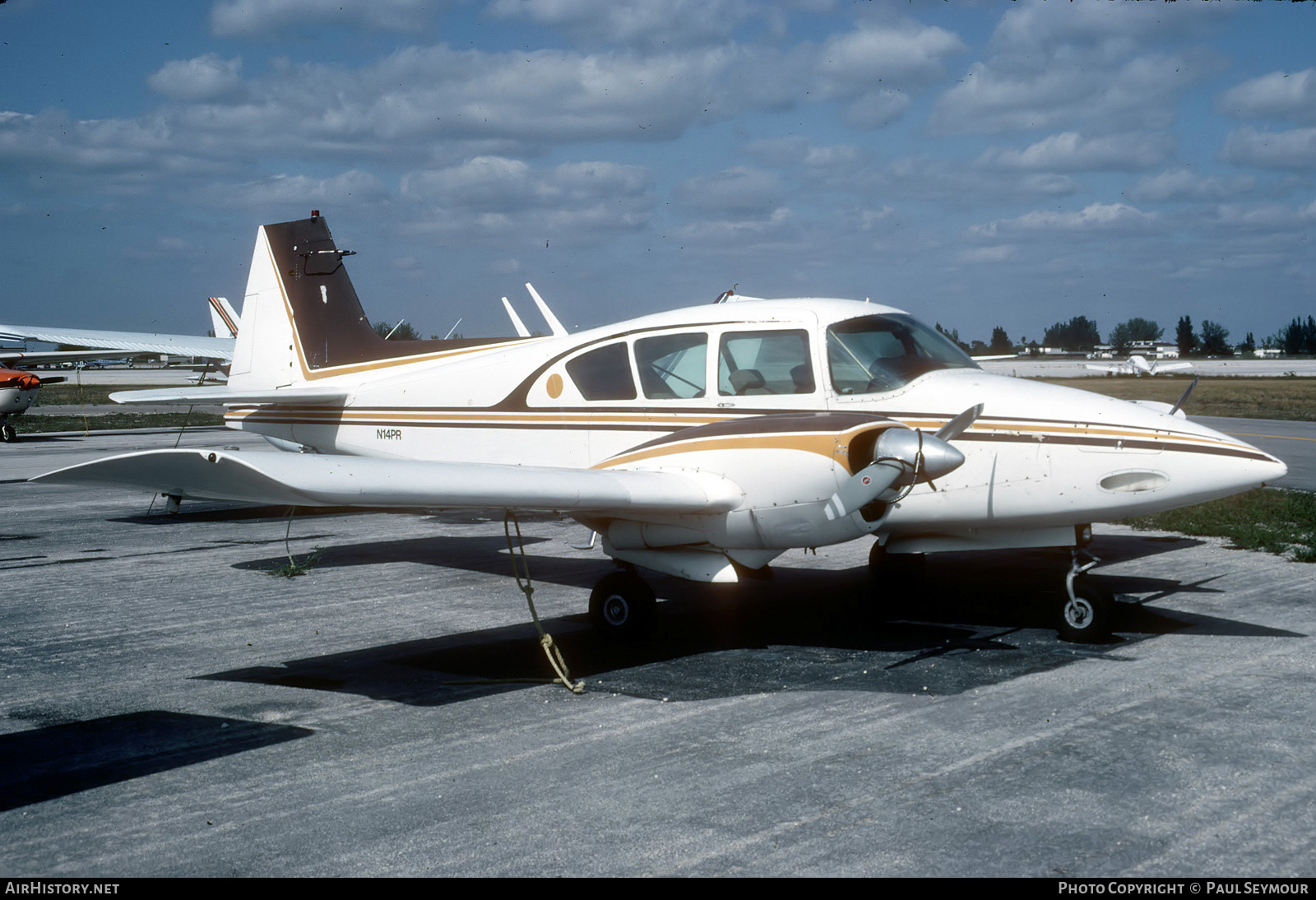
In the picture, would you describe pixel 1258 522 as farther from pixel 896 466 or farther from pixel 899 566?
pixel 896 466

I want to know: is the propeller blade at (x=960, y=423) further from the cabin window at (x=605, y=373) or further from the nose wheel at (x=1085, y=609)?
the cabin window at (x=605, y=373)

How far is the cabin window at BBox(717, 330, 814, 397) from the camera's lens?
7.92 m

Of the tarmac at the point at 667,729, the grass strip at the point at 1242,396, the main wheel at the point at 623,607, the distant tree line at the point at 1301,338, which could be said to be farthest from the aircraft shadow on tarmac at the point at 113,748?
the distant tree line at the point at 1301,338

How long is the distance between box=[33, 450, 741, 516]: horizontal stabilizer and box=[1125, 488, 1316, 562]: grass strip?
22.6 feet

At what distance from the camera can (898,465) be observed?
261 inches

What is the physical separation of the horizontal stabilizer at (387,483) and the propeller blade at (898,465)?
2.70 feet

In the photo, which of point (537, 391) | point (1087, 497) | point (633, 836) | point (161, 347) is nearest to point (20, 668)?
point (537, 391)

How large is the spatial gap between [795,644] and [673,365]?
2442 millimetres

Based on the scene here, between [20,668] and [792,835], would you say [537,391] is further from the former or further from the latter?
[792,835]

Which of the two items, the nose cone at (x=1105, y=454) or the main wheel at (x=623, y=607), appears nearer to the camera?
the nose cone at (x=1105, y=454)

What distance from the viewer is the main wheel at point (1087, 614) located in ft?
24.0

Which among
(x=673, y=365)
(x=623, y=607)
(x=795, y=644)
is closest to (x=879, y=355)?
(x=673, y=365)

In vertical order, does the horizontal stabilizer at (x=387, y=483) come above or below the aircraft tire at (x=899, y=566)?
above

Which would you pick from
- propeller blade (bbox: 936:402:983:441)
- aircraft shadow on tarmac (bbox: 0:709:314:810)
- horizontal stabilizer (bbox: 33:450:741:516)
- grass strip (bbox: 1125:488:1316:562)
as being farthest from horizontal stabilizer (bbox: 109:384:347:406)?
grass strip (bbox: 1125:488:1316:562)
